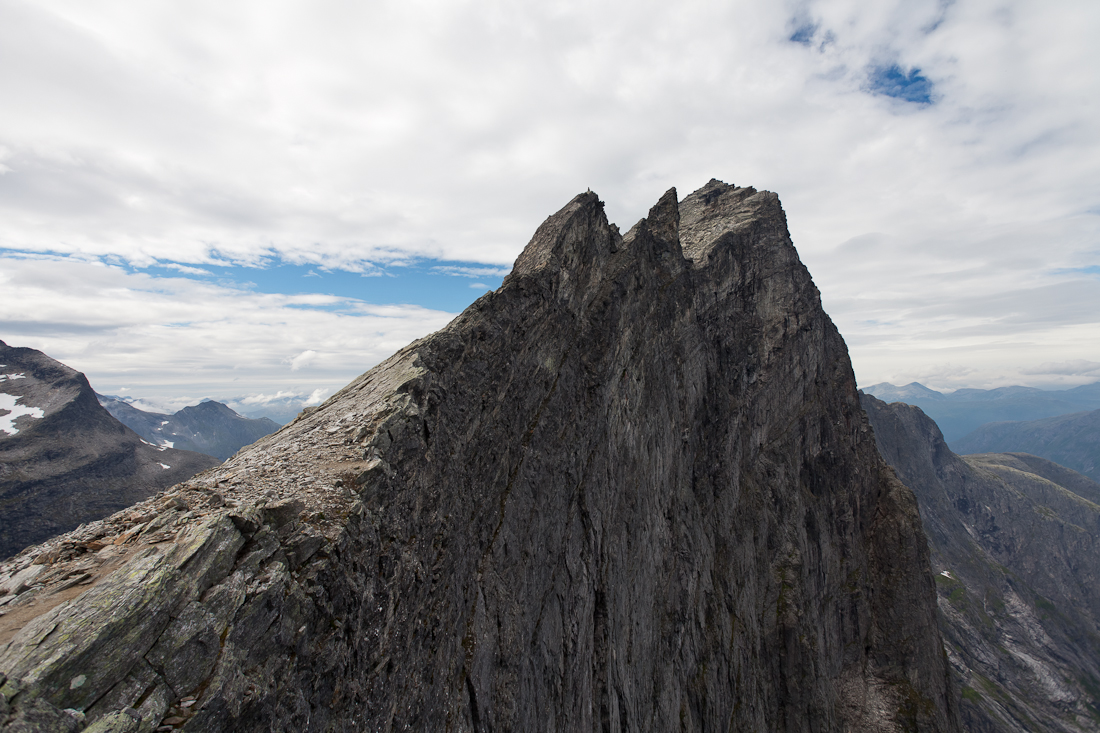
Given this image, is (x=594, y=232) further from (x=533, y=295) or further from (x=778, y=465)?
(x=778, y=465)

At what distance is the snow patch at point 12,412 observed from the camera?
121981 mm

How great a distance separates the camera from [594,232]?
39938 mm

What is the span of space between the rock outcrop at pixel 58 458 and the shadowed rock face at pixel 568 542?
132376 mm

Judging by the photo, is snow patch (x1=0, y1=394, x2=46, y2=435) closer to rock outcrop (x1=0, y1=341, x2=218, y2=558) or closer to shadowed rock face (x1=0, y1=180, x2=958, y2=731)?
rock outcrop (x1=0, y1=341, x2=218, y2=558)

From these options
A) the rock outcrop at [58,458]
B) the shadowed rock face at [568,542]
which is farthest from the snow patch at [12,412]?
the shadowed rock face at [568,542]

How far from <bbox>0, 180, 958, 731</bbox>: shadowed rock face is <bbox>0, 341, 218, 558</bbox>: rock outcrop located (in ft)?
434

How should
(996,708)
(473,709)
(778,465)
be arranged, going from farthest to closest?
(996,708)
(778,465)
(473,709)

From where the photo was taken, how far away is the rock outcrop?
107 metres

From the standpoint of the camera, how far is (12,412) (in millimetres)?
127875

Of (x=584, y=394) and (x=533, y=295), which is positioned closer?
(x=533, y=295)

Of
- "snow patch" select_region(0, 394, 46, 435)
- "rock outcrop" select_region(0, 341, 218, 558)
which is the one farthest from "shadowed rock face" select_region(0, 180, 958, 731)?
"snow patch" select_region(0, 394, 46, 435)

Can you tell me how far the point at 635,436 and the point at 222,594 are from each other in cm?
3179

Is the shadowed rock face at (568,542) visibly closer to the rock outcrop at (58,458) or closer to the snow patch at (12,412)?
the rock outcrop at (58,458)

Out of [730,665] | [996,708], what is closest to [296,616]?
[730,665]
